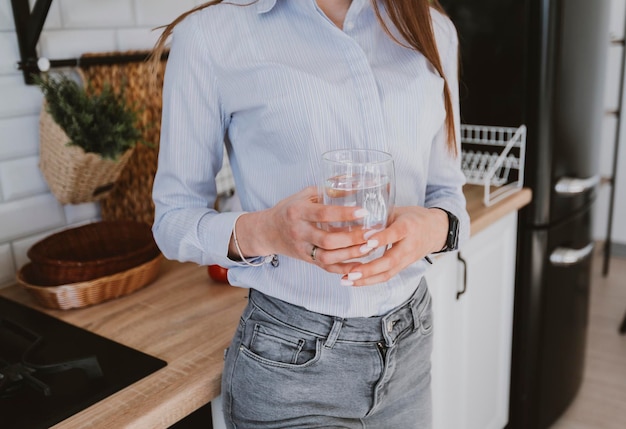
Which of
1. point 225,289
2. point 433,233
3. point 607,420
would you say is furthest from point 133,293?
point 607,420

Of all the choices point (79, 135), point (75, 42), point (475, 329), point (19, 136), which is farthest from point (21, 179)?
point (475, 329)

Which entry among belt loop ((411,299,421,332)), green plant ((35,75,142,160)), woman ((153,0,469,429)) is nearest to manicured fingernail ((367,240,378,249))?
woman ((153,0,469,429))

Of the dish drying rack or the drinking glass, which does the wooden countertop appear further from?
the dish drying rack

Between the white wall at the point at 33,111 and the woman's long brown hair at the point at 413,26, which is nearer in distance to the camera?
the woman's long brown hair at the point at 413,26

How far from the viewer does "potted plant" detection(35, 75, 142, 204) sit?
4.13 ft

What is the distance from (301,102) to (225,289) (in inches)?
20.0

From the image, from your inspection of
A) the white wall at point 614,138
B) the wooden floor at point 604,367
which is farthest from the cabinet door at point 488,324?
the white wall at point 614,138

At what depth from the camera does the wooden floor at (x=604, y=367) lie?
2.20 m

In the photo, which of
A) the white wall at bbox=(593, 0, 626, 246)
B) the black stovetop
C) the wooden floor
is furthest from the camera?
the white wall at bbox=(593, 0, 626, 246)

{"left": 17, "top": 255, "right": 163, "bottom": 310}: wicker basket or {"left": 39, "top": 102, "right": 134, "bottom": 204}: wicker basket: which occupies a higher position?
{"left": 39, "top": 102, "right": 134, "bottom": 204}: wicker basket

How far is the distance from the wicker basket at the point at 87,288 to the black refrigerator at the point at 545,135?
1.04 metres

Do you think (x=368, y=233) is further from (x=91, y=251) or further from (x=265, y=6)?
(x=91, y=251)

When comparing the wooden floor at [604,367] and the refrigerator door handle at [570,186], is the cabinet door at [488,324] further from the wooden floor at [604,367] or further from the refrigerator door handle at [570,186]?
the wooden floor at [604,367]

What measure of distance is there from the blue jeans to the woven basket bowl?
0.40 m
